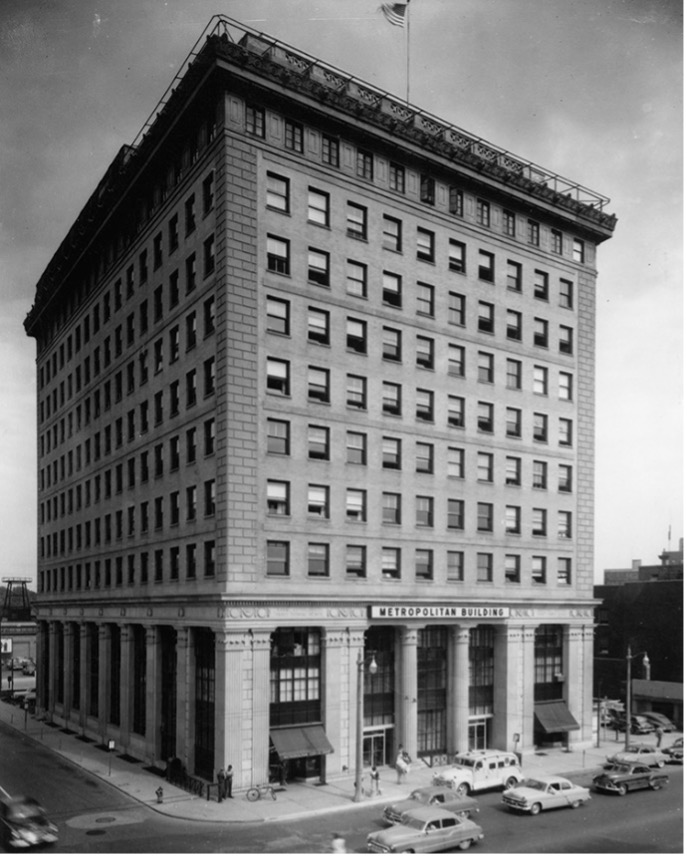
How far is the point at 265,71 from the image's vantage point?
46.3 m

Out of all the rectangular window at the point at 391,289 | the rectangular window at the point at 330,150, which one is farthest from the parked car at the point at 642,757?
the rectangular window at the point at 330,150

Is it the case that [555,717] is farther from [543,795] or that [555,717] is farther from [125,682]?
[125,682]

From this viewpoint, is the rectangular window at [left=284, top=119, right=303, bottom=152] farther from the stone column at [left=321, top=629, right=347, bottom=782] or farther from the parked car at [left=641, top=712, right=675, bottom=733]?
the parked car at [left=641, top=712, right=675, bottom=733]

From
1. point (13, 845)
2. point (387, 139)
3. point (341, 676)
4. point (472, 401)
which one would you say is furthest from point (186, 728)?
point (387, 139)

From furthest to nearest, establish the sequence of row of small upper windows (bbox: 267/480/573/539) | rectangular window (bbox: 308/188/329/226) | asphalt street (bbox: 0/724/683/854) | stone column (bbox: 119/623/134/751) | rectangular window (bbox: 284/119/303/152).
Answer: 1. stone column (bbox: 119/623/134/751)
2. rectangular window (bbox: 308/188/329/226)
3. rectangular window (bbox: 284/119/303/152)
4. row of small upper windows (bbox: 267/480/573/539)
5. asphalt street (bbox: 0/724/683/854)

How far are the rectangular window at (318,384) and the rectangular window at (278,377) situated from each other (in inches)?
61.5

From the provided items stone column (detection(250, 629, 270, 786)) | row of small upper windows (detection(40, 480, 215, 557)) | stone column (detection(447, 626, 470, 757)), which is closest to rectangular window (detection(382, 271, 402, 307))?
row of small upper windows (detection(40, 480, 215, 557))

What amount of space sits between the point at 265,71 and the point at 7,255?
1651 centimetres

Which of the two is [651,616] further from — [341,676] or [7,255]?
[7,255]

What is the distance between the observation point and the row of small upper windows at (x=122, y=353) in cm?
5032

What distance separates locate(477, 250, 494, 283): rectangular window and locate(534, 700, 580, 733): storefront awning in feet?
91.5

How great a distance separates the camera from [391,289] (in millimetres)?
52594

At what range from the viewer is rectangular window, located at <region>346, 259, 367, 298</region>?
5078 centimetres

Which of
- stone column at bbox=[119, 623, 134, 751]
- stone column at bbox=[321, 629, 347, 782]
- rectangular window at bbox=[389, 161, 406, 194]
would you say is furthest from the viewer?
stone column at bbox=[119, 623, 134, 751]
